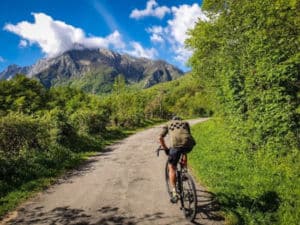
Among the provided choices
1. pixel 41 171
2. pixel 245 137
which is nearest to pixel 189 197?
pixel 245 137

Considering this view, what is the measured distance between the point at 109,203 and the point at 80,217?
1.16m

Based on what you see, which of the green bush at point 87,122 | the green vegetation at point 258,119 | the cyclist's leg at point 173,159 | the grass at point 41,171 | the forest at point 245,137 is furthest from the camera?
the green bush at point 87,122

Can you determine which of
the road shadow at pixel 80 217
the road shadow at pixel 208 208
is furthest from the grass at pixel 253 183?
the road shadow at pixel 80 217

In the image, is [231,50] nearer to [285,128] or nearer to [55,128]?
[285,128]

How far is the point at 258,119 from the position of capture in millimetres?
12836

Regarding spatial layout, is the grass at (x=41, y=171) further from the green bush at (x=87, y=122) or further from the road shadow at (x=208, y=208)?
the green bush at (x=87, y=122)

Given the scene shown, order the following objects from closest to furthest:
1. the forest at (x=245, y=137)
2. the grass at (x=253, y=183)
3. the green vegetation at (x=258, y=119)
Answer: the grass at (x=253, y=183) < the green vegetation at (x=258, y=119) < the forest at (x=245, y=137)

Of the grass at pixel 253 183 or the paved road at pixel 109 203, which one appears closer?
the grass at pixel 253 183

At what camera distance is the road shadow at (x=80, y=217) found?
7.26 metres

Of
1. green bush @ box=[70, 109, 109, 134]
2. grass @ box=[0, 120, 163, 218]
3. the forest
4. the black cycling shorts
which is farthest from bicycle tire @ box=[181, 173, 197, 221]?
green bush @ box=[70, 109, 109, 134]

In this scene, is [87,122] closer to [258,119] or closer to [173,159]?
[258,119]

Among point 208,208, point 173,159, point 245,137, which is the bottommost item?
point 208,208

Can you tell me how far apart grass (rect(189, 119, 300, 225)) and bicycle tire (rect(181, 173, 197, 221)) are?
84cm

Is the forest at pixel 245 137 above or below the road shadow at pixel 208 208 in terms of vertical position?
above
